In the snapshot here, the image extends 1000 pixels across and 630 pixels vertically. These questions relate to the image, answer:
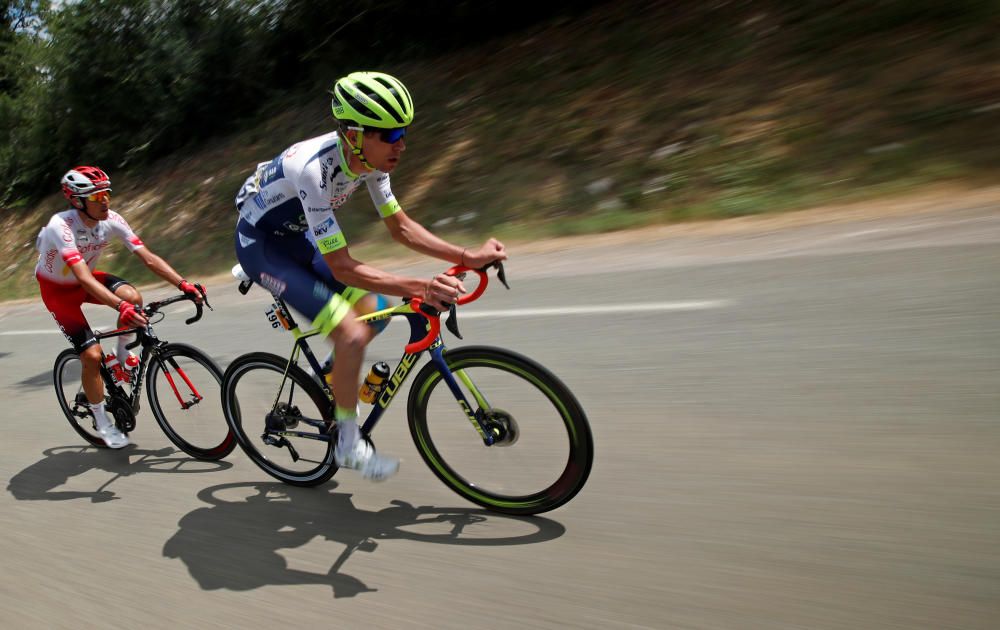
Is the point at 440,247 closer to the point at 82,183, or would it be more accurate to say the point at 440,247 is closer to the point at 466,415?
the point at 466,415

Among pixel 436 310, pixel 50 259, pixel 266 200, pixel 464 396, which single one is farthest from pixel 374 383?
pixel 50 259

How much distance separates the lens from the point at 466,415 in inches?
134

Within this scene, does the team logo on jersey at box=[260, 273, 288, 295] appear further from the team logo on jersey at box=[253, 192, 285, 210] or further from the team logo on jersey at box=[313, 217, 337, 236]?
the team logo on jersey at box=[313, 217, 337, 236]

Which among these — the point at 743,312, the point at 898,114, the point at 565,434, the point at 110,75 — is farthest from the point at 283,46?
the point at 565,434

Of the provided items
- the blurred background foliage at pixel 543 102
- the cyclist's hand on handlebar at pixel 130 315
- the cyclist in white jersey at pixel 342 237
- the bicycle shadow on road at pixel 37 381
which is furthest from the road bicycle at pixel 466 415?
the blurred background foliage at pixel 543 102

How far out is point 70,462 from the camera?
4941mm

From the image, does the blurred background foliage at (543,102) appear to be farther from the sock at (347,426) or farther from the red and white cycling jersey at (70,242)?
the sock at (347,426)

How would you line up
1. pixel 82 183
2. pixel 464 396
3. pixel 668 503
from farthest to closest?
pixel 82 183, pixel 464 396, pixel 668 503

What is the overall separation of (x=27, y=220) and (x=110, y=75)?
5.65 metres

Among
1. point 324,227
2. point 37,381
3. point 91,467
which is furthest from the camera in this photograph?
point 37,381

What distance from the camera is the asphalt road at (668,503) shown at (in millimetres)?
2564

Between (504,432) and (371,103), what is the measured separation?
4.83 feet

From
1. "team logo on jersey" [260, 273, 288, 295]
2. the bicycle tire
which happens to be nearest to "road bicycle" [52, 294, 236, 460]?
the bicycle tire

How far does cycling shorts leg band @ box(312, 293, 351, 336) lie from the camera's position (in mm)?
3451
